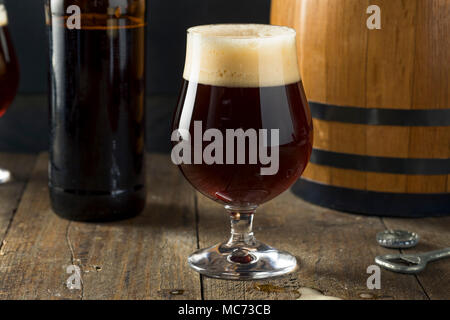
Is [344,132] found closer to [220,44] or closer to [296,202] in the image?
A: [296,202]

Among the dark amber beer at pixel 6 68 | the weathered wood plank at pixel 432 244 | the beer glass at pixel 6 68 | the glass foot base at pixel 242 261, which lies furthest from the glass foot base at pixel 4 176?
the weathered wood plank at pixel 432 244

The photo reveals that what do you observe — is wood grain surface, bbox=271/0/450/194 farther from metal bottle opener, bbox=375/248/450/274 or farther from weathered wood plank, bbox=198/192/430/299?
metal bottle opener, bbox=375/248/450/274

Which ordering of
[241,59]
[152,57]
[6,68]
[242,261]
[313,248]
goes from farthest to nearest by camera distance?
[152,57], [6,68], [313,248], [242,261], [241,59]

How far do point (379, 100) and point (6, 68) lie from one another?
0.79m

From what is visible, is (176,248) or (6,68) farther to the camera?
(6,68)

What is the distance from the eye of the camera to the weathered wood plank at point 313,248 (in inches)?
44.8

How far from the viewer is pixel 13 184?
1.65m

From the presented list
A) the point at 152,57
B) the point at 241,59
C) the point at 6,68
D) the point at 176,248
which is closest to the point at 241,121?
the point at 241,59

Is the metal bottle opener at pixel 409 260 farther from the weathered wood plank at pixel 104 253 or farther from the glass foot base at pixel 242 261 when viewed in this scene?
the weathered wood plank at pixel 104 253

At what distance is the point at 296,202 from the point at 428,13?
46 centimetres

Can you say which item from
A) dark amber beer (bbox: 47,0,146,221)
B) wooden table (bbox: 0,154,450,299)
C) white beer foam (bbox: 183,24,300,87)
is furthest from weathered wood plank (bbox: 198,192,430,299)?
white beer foam (bbox: 183,24,300,87)

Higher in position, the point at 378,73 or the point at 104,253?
the point at 378,73

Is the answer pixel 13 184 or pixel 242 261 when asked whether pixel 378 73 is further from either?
pixel 13 184
